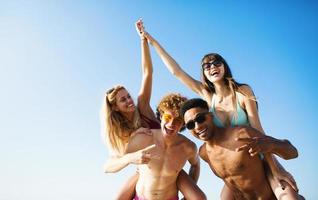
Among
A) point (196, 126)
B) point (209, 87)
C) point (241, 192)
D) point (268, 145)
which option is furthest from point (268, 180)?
point (209, 87)

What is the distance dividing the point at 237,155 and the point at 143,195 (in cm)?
251

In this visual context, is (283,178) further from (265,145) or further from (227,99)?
(227,99)

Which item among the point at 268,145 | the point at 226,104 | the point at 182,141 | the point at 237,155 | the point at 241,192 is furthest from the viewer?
the point at 182,141

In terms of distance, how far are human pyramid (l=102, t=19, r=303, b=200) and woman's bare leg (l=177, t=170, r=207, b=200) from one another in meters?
0.02

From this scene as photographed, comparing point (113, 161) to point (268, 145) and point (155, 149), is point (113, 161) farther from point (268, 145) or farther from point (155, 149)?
point (268, 145)

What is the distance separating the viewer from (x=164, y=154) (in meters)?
7.90

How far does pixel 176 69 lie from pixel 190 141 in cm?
158

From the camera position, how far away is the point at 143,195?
8094mm

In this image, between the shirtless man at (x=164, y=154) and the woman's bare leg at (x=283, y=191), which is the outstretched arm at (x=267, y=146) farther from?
the shirtless man at (x=164, y=154)

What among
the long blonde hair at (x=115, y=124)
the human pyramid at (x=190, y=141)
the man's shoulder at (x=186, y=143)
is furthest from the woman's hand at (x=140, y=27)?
the man's shoulder at (x=186, y=143)

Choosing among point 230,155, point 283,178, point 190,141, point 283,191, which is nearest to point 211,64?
point 190,141

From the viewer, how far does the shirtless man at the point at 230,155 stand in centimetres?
647

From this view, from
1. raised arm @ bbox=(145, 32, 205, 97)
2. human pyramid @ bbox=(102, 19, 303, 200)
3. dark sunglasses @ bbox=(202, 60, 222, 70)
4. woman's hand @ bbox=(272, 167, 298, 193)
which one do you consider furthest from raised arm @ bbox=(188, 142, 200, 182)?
woman's hand @ bbox=(272, 167, 298, 193)

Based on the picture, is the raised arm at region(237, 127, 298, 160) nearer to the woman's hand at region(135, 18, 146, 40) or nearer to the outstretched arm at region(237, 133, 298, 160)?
the outstretched arm at region(237, 133, 298, 160)
